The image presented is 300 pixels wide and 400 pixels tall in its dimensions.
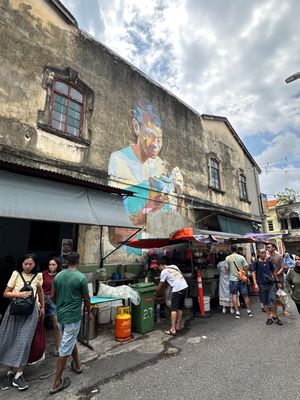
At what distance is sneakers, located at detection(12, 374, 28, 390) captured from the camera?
12.3 feet

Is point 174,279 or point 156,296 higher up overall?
point 174,279

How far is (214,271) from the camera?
9.47m

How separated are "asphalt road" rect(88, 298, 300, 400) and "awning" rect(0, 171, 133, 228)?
342 cm

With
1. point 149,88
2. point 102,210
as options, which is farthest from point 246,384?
point 149,88

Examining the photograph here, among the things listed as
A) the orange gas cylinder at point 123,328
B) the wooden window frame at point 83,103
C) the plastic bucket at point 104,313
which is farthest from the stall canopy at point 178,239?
the wooden window frame at point 83,103

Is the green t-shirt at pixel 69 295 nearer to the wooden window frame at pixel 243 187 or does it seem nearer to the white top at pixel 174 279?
the white top at pixel 174 279

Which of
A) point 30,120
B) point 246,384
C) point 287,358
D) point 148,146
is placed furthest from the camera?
point 148,146

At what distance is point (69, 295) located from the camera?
3.93m

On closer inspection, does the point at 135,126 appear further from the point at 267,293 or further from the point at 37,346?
the point at 37,346

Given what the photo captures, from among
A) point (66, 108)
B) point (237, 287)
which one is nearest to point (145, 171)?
point (66, 108)

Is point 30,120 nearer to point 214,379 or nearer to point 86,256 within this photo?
point 86,256

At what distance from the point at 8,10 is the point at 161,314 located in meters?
10.9

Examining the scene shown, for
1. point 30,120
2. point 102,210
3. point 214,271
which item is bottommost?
point 214,271

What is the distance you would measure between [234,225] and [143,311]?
31.9 ft
